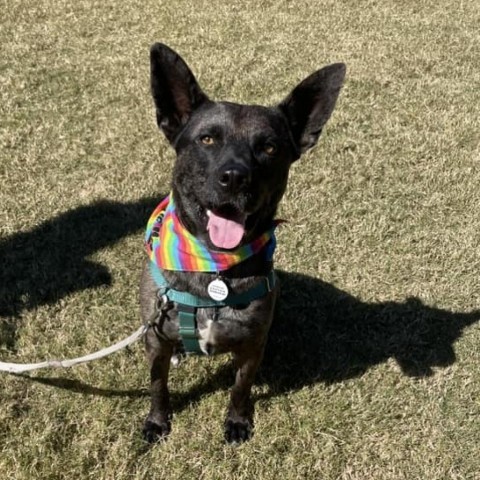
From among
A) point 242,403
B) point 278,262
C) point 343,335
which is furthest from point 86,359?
point 278,262

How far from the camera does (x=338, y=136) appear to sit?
248 inches

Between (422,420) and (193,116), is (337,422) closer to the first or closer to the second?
(422,420)

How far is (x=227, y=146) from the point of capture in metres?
2.76

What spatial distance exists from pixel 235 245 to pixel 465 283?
2742 millimetres

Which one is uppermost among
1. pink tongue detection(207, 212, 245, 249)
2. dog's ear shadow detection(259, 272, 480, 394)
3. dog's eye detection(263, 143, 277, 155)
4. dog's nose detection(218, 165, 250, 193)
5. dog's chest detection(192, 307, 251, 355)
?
dog's nose detection(218, 165, 250, 193)

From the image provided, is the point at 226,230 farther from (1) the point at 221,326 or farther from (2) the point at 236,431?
(2) the point at 236,431

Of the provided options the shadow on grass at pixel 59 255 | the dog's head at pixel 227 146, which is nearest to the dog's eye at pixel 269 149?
the dog's head at pixel 227 146

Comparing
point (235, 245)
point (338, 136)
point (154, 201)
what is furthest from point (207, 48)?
point (235, 245)

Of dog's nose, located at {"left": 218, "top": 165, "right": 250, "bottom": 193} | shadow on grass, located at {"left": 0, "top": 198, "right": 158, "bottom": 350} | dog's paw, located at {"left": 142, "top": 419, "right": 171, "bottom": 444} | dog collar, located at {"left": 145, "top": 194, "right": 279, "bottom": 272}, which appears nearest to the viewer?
dog's nose, located at {"left": 218, "top": 165, "right": 250, "bottom": 193}

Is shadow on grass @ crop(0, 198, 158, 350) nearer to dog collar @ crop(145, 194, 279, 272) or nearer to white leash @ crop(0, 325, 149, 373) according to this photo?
white leash @ crop(0, 325, 149, 373)

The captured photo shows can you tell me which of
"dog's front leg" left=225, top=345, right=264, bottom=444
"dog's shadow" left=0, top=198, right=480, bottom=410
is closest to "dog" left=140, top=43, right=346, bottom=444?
"dog's front leg" left=225, top=345, right=264, bottom=444

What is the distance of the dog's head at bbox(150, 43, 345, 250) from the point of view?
8.71 ft

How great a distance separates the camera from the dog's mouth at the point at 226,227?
8.82 feet

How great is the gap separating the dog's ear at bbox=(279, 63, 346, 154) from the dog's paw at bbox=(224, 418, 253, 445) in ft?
5.20
